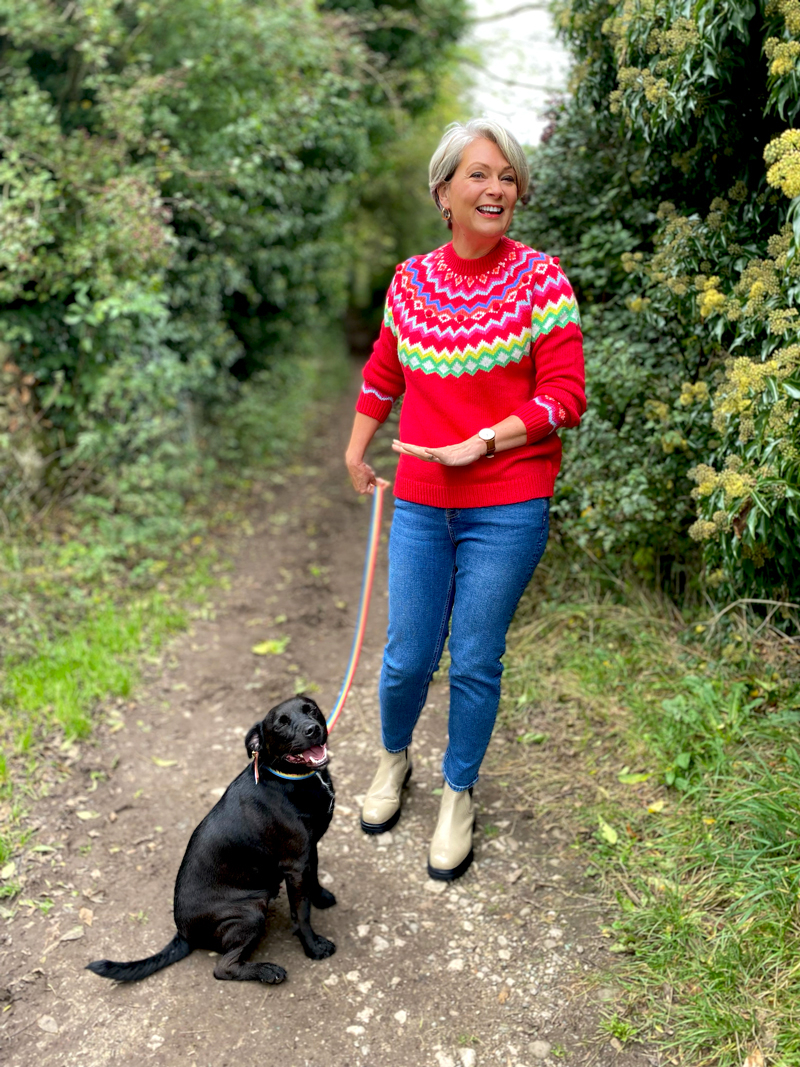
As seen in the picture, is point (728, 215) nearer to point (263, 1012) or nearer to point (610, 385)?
point (610, 385)

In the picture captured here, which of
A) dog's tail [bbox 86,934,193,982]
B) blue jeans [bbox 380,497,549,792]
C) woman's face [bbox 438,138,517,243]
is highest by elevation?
woman's face [bbox 438,138,517,243]

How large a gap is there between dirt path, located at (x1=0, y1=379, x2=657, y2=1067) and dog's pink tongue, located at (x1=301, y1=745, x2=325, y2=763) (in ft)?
2.25

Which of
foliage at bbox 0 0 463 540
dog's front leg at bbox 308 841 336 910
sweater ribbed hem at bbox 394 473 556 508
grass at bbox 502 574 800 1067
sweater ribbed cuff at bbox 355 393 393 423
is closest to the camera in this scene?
grass at bbox 502 574 800 1067

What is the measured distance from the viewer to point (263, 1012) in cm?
234

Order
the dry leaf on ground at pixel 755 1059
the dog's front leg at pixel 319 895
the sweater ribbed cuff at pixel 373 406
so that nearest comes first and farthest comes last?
the dry leaf on ground at pixel 755 1059
the dog's front leg at pixel 319 895
the sweater ribbed cuff at pixel 373 406

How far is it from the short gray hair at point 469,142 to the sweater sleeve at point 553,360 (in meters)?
0.30

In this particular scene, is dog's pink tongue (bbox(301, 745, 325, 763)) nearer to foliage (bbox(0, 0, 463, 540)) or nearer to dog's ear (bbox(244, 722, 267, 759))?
dog's ear (bbox(244, 722, 267, 759))

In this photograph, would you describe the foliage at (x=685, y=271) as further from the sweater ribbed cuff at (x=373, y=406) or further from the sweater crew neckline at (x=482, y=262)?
the sweater ribbed cuff at (x=373, y=406)

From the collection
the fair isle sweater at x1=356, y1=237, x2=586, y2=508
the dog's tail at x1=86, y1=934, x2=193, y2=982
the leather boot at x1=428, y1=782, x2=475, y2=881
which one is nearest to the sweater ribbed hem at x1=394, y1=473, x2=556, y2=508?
the fair isle sweater at x1=356, y1=237, x2=586, y2=508

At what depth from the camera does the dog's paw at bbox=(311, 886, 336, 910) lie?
8.82ft

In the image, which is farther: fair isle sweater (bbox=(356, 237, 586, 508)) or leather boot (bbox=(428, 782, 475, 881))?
leather boot (bbox=(428, 782, 475, 881))

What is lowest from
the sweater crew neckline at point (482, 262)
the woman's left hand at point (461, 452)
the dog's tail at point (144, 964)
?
the dog's tail at point (144, 964)

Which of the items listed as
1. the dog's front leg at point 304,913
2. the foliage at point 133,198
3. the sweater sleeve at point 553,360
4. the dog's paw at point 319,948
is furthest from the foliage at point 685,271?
the foliage at point 133,198

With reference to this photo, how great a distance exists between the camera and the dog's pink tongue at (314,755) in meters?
2.32
